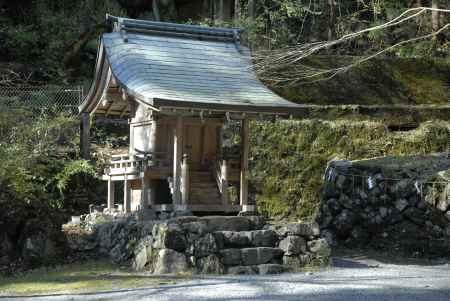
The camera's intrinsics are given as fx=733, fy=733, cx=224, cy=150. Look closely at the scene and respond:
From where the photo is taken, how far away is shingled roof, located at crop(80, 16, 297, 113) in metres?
12.9

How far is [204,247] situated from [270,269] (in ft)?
3.69

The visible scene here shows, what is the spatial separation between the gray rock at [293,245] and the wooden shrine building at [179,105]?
54.5 inches

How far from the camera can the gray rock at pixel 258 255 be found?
39.3 ft

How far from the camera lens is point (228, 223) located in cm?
1276

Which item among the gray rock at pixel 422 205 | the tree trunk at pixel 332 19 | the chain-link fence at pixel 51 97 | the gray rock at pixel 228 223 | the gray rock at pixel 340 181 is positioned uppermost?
the tree trunk at pixel 332 19

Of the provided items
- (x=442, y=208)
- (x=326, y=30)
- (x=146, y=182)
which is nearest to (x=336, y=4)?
(x=326, y=30)

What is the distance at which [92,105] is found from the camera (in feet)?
50.8

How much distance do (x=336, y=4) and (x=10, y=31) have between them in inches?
470

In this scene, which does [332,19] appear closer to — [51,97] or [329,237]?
[51,97]

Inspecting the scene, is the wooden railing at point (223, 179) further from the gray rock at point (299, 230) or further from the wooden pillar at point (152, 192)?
the gray rock at point (299, 230)

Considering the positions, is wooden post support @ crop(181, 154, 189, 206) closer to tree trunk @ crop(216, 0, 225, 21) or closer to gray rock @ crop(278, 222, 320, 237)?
gray rock @ crop(278, 222, 320, 237)

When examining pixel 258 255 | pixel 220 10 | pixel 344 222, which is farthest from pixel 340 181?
pixel 220 10

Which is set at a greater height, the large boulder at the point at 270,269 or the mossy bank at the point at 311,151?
the mossy bank at the point at 311,151

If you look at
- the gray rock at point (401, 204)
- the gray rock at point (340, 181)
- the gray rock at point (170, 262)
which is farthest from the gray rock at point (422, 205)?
the gray rock at point (170, 262)
